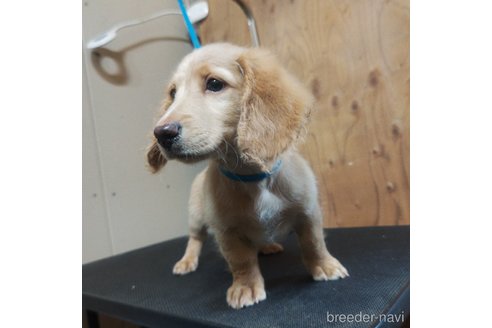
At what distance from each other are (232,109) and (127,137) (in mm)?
1148

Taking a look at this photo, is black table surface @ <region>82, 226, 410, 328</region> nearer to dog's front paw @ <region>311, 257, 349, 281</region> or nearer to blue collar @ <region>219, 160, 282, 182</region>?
dog's front paw @ <region>311, 257, 349, 281</region>

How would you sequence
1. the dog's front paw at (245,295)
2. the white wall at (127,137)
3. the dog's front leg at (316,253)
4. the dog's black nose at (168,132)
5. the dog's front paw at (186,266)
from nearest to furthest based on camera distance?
1. the dog's black nose at (168,132)
2. the dog's front paw at (245,295)
3. the dog's front leg at (316,253)
4. the dog's front paw at (186,266)
5. the white wall at (127,137)

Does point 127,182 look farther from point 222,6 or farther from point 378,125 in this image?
point 378,125

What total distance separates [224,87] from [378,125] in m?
0.94

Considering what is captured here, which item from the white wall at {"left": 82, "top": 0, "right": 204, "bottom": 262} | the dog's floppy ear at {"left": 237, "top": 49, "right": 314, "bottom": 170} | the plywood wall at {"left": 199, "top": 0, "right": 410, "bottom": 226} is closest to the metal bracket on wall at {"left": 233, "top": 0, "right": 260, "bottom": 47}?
the plywood wall at {"left": 199, "top": 0, "right": 410, "bottom": 226}

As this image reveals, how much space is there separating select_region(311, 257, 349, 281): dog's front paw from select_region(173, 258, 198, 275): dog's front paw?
524 millimetres

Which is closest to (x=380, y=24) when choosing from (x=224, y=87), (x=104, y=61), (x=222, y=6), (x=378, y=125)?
(x=378, y=125)

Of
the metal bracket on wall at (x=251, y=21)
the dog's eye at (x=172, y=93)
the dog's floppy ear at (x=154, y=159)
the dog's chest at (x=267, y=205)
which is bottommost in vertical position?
the dog's chest at (x=267, y=205)

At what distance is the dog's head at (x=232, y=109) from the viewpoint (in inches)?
31.8

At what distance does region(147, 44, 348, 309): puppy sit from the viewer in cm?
84


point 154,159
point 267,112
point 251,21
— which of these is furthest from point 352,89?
point 154,159

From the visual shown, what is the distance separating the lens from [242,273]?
0.98m

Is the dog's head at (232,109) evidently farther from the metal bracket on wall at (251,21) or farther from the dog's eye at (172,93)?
the metal bracket on wall at (251,21)

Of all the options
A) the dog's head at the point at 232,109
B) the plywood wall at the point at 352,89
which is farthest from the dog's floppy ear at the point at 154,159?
the plywood wall at the point at 352,89
